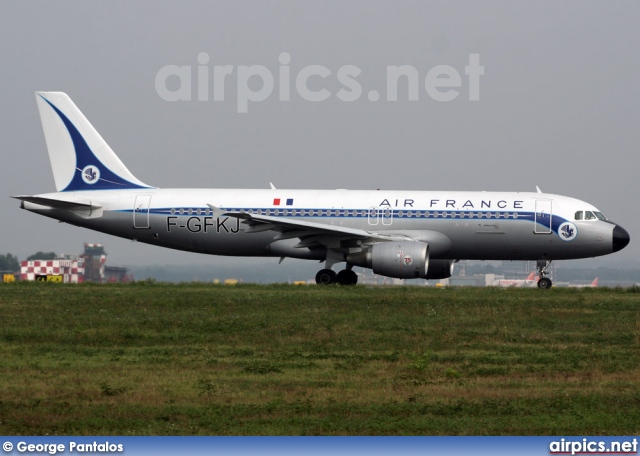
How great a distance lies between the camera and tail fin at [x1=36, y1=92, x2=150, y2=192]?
38.3 metres

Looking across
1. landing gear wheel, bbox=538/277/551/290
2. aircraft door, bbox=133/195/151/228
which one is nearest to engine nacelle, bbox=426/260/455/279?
landing gear wheel, bbox=538/277/551/290

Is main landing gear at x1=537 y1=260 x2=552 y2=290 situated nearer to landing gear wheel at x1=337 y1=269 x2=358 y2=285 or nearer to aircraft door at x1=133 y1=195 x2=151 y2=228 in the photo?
landing gear wheel at x1=337 y1=269 x2=358 y2=285

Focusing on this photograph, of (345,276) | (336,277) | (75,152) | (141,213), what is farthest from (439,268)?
(75,152)

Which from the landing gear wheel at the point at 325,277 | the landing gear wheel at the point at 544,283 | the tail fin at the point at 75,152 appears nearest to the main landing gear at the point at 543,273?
the landing gear wheel at the point at 544,283

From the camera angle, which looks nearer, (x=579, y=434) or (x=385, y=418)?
(x=579, y=434)

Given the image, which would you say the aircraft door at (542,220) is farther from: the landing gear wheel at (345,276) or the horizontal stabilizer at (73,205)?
the horizontal stabilizer at (73,205)

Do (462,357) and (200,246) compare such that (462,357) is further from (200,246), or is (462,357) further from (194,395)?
(200,246)

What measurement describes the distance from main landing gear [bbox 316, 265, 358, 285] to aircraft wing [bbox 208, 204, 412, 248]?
47.2 inches

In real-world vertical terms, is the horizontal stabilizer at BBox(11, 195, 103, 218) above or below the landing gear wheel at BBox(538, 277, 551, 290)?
above

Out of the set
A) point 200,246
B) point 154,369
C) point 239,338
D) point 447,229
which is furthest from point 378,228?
point 154,369

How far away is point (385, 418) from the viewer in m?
14.0

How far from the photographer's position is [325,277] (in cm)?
3578

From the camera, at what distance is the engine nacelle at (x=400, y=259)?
3331cm

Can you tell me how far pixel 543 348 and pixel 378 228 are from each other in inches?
621
